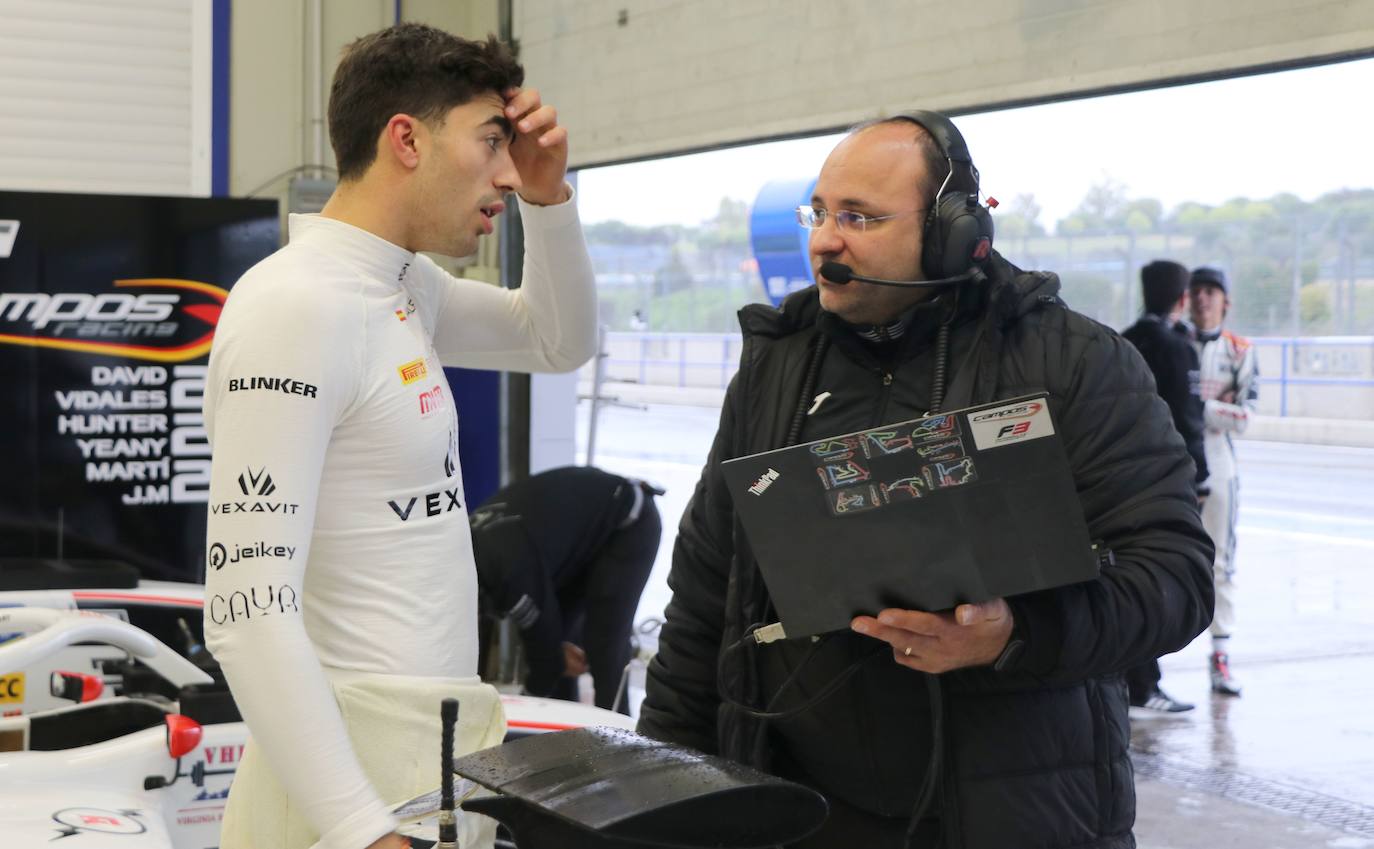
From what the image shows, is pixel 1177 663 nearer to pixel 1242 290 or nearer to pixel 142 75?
pixel 142 75

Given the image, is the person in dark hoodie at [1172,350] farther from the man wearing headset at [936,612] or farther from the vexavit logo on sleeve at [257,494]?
the vexavit logo on sleeve at [257,494]

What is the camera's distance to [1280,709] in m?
6.21

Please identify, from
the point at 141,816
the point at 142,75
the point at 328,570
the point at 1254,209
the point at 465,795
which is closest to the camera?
the point at 465,795

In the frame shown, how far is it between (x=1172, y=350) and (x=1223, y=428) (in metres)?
0.59

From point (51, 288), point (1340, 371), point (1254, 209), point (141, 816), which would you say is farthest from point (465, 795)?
point (1340, 371)

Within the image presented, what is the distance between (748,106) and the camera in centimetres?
543

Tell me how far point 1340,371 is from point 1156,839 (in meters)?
14.5

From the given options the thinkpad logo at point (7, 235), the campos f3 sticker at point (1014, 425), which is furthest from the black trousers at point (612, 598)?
the campos f3 sticker at point (1014, 425)

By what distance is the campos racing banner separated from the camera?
5973mm

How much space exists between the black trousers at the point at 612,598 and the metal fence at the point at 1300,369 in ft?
36.0

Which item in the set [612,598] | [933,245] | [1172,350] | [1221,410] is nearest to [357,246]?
[933,245]

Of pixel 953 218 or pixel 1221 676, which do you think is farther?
pixel 1221 676

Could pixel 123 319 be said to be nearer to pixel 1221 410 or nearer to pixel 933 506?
pixel 1221 410

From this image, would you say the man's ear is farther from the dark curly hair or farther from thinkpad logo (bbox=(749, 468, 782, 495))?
thinkpad logo (bbox=(749, 468, 782, 495))
